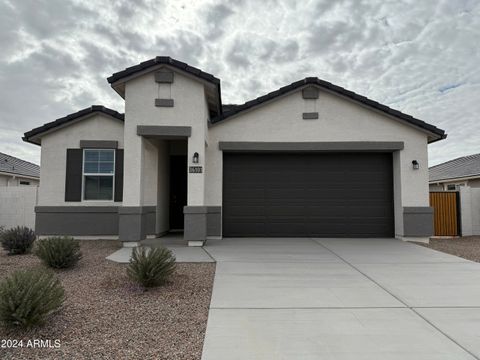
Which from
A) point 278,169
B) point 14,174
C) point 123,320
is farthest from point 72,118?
point 14,174

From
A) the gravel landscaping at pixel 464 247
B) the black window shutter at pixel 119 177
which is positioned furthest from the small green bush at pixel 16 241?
the gravel landscaping at pixel 464 247

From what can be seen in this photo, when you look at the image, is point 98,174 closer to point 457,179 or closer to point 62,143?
point 62,143

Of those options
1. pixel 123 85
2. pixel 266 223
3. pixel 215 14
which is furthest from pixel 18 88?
pixel 266 223

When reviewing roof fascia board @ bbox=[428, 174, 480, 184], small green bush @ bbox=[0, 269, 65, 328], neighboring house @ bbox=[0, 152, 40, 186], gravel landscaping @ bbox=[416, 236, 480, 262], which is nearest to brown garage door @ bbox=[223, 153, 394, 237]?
gravel landscaping @ bbox=[416, 236, 480, 262]

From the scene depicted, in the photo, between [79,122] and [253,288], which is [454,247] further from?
[79,122]

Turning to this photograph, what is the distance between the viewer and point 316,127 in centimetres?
1062

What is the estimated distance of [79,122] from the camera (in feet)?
36.0

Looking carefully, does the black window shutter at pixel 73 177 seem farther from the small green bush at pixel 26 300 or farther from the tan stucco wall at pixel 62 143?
the small green bush at pixel 26 300

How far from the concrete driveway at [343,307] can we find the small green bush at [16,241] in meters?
5.06

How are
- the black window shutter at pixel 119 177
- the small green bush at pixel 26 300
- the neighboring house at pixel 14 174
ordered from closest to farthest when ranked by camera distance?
the small green bush at pixel 26 300 < the black window shutter at pixel 119 177 < the neighboring house at pixel 14 174

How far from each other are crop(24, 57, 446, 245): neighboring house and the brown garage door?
35 mm

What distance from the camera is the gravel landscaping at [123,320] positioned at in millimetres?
3162

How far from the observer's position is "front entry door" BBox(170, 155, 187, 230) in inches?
499

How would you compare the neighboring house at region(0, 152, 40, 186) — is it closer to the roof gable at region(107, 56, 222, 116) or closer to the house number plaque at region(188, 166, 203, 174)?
the roof gable at region(107, 56, 222, 116)
